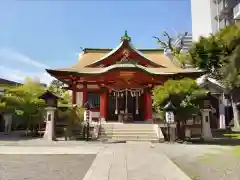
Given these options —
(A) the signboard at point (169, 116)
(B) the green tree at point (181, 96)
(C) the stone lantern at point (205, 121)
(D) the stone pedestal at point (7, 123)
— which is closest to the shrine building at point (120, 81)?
(B) the green tree at point (181, 96)

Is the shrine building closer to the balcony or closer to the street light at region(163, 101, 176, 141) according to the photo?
the street light at region(163, 101, 176, 141)

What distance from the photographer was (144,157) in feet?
28.9

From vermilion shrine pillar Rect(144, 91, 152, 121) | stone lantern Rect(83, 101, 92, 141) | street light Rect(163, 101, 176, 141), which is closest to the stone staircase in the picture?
stone lantern Rect(83, 101, 92, 141)

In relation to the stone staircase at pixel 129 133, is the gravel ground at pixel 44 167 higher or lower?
lower

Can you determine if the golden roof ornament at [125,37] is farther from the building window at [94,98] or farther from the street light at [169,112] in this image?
the street light at [169,112]

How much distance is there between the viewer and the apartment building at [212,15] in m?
33.0

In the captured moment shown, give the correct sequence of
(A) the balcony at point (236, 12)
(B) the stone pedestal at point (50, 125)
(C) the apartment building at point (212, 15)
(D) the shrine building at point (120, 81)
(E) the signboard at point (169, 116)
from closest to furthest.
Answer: (E) the signboard at point (169, 116) → (B) the stone pedestal at point (50, 125) → (D) the shrine building at point (120, 81) → (A) the balcony at point (236, 12) → (C) the apartment building at point (212, 15)

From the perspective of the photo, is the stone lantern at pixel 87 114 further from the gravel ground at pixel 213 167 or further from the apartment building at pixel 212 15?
the apartment building at pixel 212 15

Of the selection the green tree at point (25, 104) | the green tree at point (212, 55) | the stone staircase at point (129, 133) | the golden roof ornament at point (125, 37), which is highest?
the golden roof ornament at point (125, 37)

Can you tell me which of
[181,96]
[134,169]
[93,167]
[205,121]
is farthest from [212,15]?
[93,167]

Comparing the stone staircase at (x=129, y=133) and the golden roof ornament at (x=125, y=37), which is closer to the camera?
the stone staircase at (x=129, y=133)

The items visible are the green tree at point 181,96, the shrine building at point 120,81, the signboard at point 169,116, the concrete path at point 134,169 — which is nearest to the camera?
the concrete path at point 134,169

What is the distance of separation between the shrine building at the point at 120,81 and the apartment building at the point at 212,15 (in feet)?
54.5

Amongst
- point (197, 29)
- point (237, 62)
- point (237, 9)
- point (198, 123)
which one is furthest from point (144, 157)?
point (197, 29)
